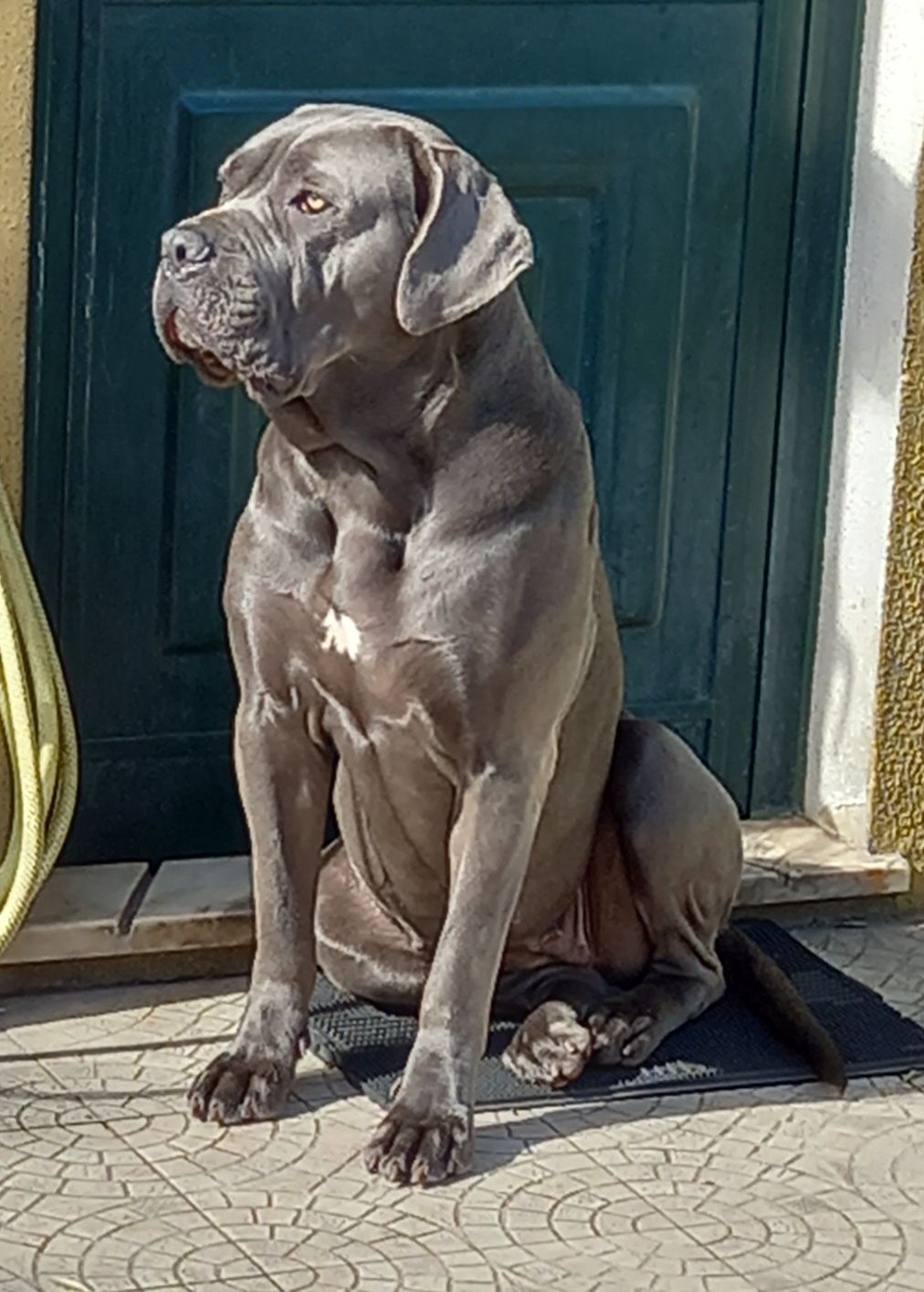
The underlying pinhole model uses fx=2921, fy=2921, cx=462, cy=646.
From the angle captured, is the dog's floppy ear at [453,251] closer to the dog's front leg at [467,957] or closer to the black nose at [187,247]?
the black nose at [187,247]

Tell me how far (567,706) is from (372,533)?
1.33ft

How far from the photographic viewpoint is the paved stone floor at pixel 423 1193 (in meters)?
3.75

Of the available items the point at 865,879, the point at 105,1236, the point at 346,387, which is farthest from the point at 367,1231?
the point at 865,879

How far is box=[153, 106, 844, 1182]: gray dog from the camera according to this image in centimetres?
385

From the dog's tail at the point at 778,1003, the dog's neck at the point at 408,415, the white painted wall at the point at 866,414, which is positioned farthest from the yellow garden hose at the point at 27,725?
the white painted wall at the point at 866,414

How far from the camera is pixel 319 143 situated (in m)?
3.87

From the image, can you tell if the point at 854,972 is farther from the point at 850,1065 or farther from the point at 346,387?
the point at 346,387

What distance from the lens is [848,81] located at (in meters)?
4.98

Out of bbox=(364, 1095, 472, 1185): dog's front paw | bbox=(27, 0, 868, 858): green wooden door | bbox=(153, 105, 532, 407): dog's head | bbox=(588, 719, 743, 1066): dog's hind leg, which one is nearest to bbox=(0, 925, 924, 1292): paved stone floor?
bbox=(364, 1095, 472, 1185): dog's front paw

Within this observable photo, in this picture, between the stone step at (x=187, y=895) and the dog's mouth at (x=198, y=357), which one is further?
the stone step at (x=187, y=895)

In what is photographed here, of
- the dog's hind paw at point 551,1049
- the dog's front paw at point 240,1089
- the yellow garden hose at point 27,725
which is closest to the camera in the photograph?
the dog's front paw at point 240,1089

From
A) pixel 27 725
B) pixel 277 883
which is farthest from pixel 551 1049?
pixel 27 725

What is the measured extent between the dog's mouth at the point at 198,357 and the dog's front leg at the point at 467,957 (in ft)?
2.22

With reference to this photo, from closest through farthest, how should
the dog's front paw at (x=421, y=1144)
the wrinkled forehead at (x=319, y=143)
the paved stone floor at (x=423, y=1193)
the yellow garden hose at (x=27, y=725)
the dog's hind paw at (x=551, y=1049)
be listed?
the paved stone floor at (x=423, y=1193) → the wrinkled forehead at (x=319, y=143) → the dog's front paw at (x=421, y=1144) → the dog's hind paw at (x=551, y=1049) → the yellow garden hose at (x=27, y=725)
